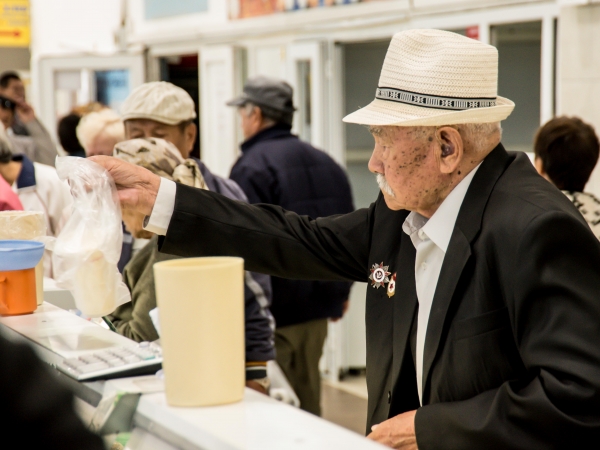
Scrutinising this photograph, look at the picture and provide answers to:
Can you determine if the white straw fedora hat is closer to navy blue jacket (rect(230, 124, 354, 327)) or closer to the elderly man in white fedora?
the elderly man in white fedora

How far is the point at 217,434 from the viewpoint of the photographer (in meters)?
1.16

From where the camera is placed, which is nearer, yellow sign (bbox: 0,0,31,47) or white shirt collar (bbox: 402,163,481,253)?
white shirt collar (bbox: 402,163,481,253)

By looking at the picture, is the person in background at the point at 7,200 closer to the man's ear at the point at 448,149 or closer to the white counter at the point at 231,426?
the white counter at the point at 231,426

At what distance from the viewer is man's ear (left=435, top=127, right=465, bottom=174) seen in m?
1.72

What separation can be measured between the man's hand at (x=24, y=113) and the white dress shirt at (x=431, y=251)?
5.42 meters

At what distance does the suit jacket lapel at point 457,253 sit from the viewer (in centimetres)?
162

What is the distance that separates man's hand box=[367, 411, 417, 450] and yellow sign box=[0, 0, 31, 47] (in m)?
9.03

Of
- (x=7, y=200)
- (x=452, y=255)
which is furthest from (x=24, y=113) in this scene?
(x=452, y=255)

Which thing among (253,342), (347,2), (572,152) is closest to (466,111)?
(253,342)

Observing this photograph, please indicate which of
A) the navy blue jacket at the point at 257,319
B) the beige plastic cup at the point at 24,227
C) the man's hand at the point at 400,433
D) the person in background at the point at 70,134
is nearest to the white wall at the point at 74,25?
the person in background at the point at 70,134

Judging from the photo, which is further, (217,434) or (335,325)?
(335,325)

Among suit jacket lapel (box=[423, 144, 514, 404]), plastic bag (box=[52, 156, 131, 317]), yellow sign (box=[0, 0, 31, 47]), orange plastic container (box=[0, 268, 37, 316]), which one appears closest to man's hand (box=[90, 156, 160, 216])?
plastic bag (box=[52, 156, 131, 317])

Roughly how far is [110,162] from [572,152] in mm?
2293

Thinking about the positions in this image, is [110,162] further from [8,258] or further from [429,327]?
[429,327]
